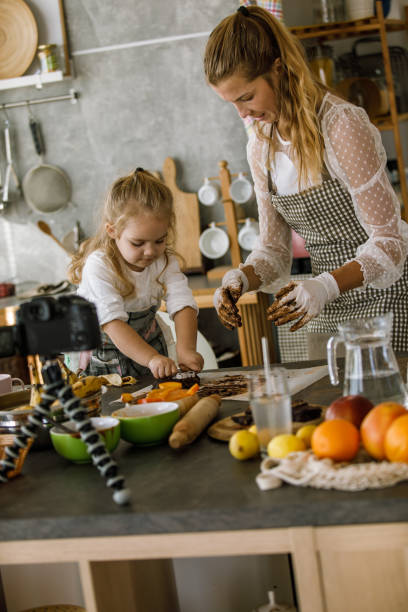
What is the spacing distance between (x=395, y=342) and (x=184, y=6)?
2.55 m

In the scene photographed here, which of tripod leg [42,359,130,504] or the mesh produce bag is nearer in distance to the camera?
the mesh produce bag

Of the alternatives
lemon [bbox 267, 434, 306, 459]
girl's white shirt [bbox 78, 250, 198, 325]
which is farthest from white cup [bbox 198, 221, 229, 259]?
lemon [bbox 267, 434, 306, 459]

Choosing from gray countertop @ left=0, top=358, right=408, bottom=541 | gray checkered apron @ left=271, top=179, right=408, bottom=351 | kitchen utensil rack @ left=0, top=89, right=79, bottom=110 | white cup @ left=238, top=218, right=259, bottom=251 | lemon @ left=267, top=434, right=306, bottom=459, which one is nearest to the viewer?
gray countertop @ left=0, top=358, right=408, bottom=541

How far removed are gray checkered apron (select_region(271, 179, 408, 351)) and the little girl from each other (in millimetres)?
370

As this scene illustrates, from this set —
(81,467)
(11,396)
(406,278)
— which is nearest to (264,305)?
(406,278)

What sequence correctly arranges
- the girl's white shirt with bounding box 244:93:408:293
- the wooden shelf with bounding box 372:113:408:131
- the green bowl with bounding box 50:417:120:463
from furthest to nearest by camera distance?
→ 1. the wooden shelf with bounding box 372:113:408:131
2. the girl's white shirt with bounding box 244:93:408:293
3. the green bowl with bounding box 50:417:120:463

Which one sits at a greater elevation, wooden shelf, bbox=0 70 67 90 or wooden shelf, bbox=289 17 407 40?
wooden shelf, bbox=0 70 67 90

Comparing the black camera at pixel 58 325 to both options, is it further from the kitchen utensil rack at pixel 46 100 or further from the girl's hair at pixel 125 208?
the kitchen utensil rack at pixel 46 100

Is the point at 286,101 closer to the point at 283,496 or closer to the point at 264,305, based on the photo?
the point at 283,496

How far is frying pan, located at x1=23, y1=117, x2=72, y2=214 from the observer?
3.93 metres

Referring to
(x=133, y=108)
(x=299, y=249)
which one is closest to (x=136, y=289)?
(x=299, y=249)

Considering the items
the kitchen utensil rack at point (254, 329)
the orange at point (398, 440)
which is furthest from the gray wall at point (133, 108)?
the orange at point (398, 440)

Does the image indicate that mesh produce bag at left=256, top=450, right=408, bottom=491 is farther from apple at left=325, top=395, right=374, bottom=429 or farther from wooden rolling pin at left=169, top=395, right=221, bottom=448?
wooden rolling pin at left=169, top=395, right=221, bottom=448

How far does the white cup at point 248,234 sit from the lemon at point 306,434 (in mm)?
2606
